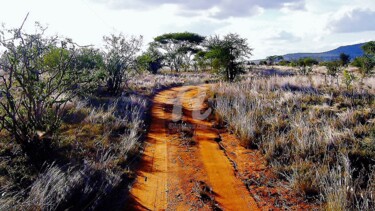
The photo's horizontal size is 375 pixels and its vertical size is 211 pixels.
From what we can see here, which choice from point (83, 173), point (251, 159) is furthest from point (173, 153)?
point (83, 173)

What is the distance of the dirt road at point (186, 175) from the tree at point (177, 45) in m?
40.5

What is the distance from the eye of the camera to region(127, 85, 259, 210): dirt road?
4906 millimetres

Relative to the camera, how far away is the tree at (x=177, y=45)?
49.0 metres

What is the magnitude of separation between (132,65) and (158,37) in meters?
34.6

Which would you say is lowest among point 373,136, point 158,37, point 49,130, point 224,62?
point 373,136

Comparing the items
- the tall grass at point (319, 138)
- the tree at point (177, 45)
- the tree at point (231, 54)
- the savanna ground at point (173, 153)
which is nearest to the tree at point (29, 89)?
the savanna ground at point (173, 153)

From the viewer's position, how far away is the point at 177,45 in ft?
165

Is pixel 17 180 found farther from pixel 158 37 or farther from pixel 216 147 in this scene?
pixel 158 37

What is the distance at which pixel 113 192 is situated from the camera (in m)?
5.17

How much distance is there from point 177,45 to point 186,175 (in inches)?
1805

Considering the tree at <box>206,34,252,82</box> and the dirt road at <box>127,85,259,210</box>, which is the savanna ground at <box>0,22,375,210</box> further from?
the tree at <box>206,34,252,82</box>

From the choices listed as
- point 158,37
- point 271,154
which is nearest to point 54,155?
point 271,154

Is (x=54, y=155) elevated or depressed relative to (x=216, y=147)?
elevated

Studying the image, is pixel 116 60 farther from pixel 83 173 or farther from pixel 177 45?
pixel 177 45
